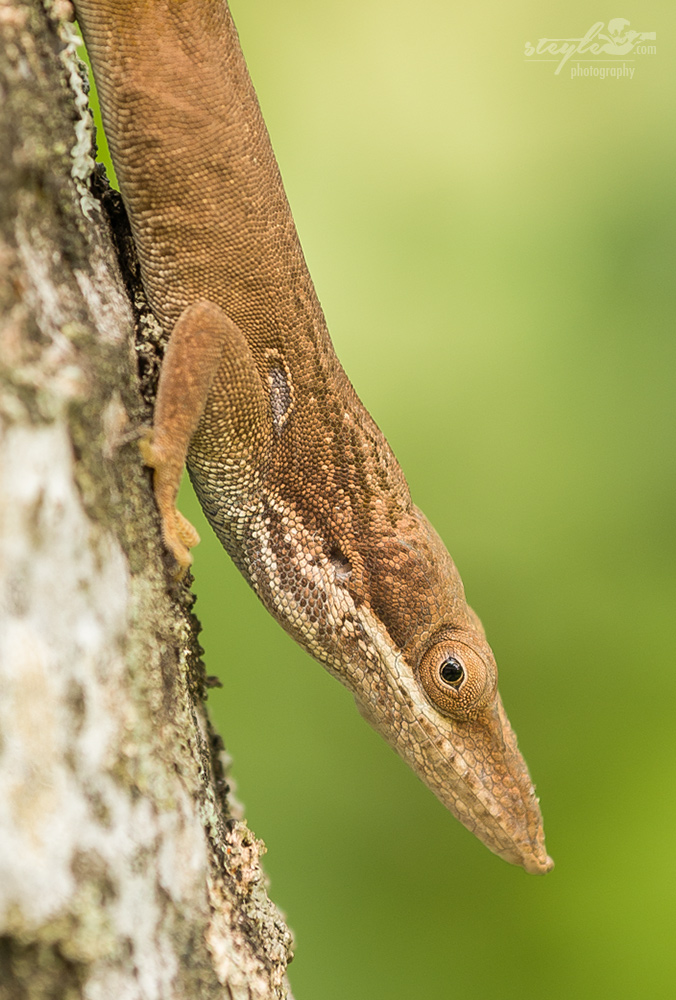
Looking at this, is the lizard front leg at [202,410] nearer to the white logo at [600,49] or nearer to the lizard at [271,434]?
the lizard at [271,434]

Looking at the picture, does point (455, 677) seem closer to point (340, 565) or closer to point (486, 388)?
point (340, 565)

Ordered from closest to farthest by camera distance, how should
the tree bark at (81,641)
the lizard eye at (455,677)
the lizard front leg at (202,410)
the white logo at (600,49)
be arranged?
the tree bark at (81,641), the lizard front leg at (202,410), the lizard eye at (455,677), the white logo at (600,49)

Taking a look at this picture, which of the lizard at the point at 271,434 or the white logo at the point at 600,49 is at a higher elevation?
the white logo at the point at 600,49

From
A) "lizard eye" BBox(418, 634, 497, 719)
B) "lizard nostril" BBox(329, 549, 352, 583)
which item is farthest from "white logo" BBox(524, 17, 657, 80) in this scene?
"lizard eye" BBox(418, 634, 497, 719)

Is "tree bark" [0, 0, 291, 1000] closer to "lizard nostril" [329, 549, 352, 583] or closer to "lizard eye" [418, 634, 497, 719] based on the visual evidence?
"lizard nostril" [329, 549, 352, 583]

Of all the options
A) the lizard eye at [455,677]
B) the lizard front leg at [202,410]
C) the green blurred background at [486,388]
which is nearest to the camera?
the lizard front leg at [202,410]

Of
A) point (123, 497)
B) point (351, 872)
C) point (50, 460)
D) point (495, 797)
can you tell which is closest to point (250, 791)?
point (351, 872)

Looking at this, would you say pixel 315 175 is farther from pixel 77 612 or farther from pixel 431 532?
pixel 77 612

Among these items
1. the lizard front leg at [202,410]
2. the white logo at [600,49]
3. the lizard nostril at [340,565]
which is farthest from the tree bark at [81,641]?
the white logo at [600,49]
